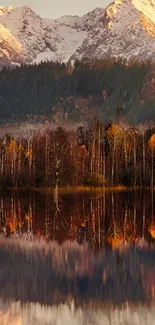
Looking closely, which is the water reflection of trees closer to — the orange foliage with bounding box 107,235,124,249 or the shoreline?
the orange foliage with bounding box 107,235,124,249

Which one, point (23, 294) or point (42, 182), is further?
point (42, 182)

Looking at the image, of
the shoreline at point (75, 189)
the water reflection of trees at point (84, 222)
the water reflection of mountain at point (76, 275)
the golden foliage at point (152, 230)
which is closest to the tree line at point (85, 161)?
the shoreline at point (75, 189)

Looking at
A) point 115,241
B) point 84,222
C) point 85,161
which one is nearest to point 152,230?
point 115,241

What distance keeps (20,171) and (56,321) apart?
2952 inches

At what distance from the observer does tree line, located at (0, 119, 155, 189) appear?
290ft

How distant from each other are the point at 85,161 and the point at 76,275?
238 ft

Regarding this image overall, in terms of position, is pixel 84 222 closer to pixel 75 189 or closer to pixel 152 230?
pixel 152 230

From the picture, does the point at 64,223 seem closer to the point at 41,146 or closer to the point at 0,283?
the point at 0,283

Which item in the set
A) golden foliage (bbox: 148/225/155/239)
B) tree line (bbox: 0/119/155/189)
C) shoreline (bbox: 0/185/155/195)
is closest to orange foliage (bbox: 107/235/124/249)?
golden foliage (bbox: 148/225/155/239)

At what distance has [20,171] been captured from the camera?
93.2m

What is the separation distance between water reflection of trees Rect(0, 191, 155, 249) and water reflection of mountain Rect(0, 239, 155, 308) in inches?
107

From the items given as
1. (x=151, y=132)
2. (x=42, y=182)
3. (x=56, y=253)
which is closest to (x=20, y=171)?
(x=42, y=182)

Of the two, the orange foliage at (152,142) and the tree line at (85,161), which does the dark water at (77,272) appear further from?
the orange foliage at (152,142)

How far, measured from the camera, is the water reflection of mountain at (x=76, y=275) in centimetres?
2098
